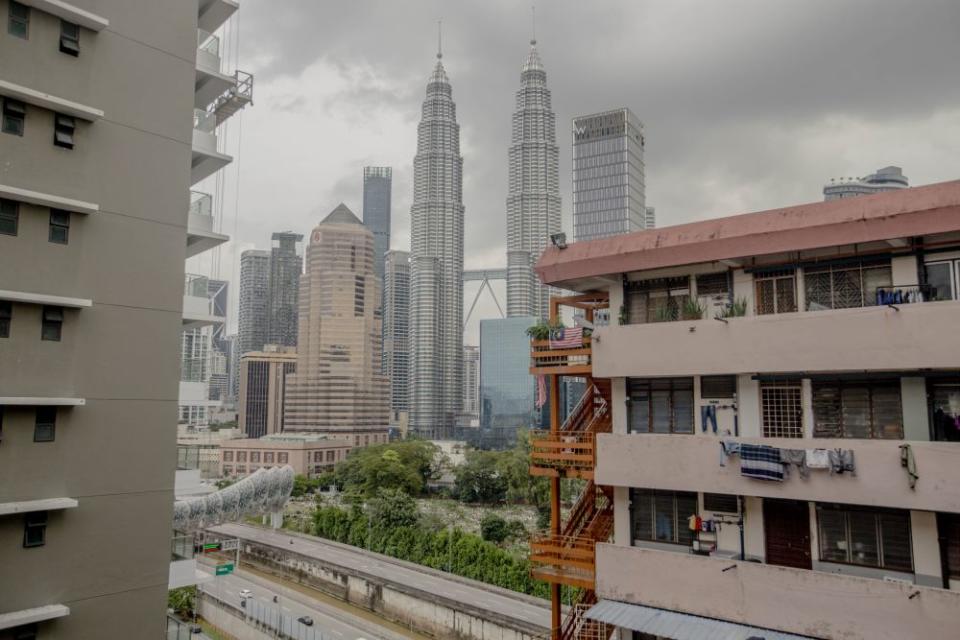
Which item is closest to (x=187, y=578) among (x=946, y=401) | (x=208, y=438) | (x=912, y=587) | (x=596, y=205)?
(x=912, y=587)

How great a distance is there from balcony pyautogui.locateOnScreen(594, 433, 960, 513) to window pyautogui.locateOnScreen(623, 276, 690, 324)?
245cm

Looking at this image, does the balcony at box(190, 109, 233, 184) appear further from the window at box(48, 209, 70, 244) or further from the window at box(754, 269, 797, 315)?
the window at box(754, 269, 797, 315)

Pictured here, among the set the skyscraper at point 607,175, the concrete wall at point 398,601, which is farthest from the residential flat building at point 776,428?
the skyscraper at point 607,175

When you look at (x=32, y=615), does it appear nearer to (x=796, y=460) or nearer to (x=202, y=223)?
(x=202, y=223)

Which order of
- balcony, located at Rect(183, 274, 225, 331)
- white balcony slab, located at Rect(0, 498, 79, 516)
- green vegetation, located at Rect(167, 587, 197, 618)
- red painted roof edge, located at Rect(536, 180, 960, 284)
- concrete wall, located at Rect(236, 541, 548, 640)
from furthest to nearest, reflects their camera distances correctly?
green vegetation, located at Rect(167, 587, 197, 618), concrete wall, located at Rect(236, 541, 548, 640), balcony, located at Rect(183, 274, 225, 331), white balcony slab, located at Rect(0, 498, 79, 516), red painted roof edge, located at Rect(536, 180, 960, 284)

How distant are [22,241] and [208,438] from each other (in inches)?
4441

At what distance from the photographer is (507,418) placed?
153 metres

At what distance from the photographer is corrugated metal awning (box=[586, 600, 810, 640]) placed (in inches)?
401

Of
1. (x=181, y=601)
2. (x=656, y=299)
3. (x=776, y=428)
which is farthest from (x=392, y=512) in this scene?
(x=776, y=428)

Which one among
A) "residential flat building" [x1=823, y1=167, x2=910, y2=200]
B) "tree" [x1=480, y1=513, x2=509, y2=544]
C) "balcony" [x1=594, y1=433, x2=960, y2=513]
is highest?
"residential flat building" [x1=823, y1=167, x2=910, y2=200]

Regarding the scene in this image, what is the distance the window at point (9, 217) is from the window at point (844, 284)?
13631 millimetres

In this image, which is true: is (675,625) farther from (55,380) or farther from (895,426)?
(55,380)

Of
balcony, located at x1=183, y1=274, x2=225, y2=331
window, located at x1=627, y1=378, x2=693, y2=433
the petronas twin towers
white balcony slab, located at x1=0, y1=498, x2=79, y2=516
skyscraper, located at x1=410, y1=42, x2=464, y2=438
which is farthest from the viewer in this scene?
the petronas twin towers

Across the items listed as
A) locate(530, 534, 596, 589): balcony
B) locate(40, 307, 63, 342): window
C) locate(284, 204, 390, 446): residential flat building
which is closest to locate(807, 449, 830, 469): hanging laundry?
locate(530, 534, 596, 589): balcony
